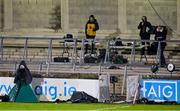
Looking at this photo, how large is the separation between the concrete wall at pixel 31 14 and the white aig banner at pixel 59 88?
1288 centimetres

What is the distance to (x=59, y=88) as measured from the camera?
996 inches

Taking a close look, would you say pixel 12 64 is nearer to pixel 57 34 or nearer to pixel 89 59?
pixel 89 59

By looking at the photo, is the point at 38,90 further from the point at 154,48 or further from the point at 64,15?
the point at 64,15

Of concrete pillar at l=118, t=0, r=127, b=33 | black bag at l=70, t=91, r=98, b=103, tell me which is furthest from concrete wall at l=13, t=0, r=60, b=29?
black bag at l=70, t=91, r=98, b=103

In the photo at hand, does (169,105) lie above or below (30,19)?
below

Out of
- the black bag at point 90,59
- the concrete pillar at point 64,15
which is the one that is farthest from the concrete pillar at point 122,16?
the black bag at point 90,59

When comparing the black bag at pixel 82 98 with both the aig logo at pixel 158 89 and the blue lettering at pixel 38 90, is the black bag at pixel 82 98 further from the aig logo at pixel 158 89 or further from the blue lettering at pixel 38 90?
the aig logo at pixel 158 89

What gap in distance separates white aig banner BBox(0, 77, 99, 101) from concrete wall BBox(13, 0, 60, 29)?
12.9 metres

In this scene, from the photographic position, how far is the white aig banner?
25.1 metres

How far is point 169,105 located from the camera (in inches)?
934

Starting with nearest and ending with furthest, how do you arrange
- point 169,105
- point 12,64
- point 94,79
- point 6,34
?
point 169,105, point 94,79, point 12,64, point 6,34

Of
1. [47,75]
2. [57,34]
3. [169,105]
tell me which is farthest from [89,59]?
[57,34]

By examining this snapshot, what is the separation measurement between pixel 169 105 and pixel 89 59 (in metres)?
5.72

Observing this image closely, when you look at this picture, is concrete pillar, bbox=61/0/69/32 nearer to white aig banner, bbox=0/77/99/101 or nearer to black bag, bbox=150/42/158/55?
black bag, bbox=150/42/158/55
